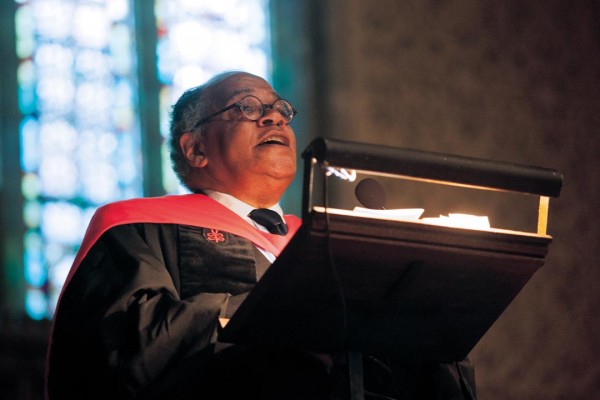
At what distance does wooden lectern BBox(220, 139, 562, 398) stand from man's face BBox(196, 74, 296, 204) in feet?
3.79

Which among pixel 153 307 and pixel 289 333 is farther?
pixel 153 307

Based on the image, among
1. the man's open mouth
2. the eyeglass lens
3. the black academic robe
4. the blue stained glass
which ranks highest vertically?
the eyeglass lens

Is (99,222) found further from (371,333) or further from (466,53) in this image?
(466,53)

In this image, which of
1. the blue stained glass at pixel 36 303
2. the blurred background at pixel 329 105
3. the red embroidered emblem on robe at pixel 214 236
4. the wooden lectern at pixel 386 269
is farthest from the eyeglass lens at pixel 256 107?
the blue stained glass at pixel 36 303

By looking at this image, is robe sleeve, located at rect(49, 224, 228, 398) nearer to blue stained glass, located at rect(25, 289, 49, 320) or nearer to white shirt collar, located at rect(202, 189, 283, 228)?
white shirt collar, located at rect(202, 189, 283, 228)

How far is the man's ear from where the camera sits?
3.91 metres

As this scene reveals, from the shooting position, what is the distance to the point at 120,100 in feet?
21.8

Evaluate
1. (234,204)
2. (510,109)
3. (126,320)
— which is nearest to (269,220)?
(234,204)

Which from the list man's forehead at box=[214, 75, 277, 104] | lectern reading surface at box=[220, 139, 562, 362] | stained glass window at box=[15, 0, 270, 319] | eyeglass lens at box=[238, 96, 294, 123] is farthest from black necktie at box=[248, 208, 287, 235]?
stained glass window at box=[15, 0, 270, 319]

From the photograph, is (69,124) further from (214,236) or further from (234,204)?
(214,236)

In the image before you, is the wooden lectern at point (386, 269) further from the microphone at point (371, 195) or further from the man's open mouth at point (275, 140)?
the man's open mouth at point (275, 140)

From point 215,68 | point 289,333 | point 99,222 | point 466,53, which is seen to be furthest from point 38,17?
point 289,333

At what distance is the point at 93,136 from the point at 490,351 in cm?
285

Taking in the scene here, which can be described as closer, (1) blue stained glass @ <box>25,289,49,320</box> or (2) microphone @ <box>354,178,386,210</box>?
(2) microphone @ <box>354,178,386,210</box>
